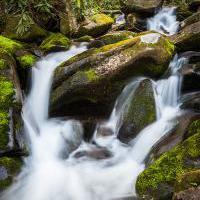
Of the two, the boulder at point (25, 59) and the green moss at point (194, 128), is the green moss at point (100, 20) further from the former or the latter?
the green moss at point (194, 128)

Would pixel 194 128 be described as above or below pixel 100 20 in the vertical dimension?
below

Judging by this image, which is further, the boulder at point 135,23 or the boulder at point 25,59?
the boulder at point 135,23

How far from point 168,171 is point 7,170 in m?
2.77

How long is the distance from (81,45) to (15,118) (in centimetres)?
464

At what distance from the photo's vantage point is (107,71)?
8.03 metres

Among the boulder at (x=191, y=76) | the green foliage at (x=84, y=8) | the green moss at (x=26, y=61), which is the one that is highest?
the green foliage at (x=84, y=8)

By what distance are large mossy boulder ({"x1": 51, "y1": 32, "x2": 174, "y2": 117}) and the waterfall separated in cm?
582

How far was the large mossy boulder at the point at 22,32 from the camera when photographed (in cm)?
1141

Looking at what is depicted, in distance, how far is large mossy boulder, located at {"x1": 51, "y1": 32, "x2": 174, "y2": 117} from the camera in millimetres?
8062

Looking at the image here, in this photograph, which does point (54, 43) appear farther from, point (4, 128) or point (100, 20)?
point (4, 128)

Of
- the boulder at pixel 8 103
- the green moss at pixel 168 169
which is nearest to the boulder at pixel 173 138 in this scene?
the green moss at pixel 168 169

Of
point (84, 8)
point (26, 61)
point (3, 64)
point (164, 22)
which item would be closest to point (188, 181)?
point (3, 64)

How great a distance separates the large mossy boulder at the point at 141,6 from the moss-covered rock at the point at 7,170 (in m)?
9.71

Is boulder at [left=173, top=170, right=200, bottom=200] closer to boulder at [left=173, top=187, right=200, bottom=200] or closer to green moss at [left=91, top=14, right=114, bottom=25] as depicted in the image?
boulder at [left=173, top=187, right=200, bottom=200]
